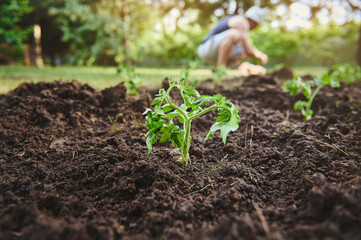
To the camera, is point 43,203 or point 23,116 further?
point 23,116

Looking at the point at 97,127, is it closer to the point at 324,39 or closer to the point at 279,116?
the point at 279,116

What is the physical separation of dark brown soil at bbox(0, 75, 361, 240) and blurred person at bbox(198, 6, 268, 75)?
4055mm

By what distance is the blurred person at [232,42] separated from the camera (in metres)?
6.09

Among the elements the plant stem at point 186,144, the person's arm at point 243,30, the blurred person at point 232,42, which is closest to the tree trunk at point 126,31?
the blurred person at point 232,42

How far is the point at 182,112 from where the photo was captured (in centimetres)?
129

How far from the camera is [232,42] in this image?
245 inches

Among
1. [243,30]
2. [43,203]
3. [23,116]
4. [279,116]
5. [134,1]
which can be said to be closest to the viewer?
[43,203]

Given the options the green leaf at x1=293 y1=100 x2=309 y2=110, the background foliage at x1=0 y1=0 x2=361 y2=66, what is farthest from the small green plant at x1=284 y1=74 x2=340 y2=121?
the background foliage at x1=0 y1=0 x2=361 y2=66

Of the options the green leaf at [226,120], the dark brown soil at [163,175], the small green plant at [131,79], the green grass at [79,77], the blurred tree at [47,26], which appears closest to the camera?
the dark brown soil at [163,175]

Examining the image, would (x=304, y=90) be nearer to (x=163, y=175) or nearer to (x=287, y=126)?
(x=287, y=126)

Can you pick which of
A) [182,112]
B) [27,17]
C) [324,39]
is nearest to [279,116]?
[182,112]

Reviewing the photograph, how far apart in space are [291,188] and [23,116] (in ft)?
6.83

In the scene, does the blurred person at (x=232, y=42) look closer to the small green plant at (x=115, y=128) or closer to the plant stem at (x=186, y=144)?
the small green plant at (x=115, y=128)

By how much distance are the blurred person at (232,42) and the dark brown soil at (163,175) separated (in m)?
4.05
